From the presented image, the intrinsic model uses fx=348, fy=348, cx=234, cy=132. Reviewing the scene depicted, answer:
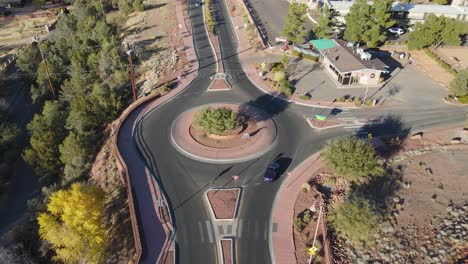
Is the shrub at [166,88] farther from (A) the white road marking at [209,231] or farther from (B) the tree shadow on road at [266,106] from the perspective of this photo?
(A) the white road marking at [209,231]

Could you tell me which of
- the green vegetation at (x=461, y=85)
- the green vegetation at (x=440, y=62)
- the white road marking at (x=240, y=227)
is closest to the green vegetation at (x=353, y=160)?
the white road marking at (x=240, y=227)

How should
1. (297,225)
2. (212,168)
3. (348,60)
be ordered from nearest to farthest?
(297,225), (212,168), (348,60)

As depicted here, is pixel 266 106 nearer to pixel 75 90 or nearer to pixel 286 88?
pixel 286 88

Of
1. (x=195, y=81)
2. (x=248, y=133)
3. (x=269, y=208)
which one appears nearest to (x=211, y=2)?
(x=195, y=81)

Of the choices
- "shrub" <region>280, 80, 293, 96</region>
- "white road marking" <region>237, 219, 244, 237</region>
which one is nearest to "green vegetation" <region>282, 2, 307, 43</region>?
"shrub" <region>280, 80, 293, 96</region>

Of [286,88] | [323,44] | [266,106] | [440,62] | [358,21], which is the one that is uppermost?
[358,21]

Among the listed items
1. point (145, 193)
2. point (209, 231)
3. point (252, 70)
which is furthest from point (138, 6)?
point (209, 231)

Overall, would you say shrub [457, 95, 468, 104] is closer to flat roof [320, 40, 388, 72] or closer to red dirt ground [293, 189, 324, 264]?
flat roof [320, 40, 388, 72]
